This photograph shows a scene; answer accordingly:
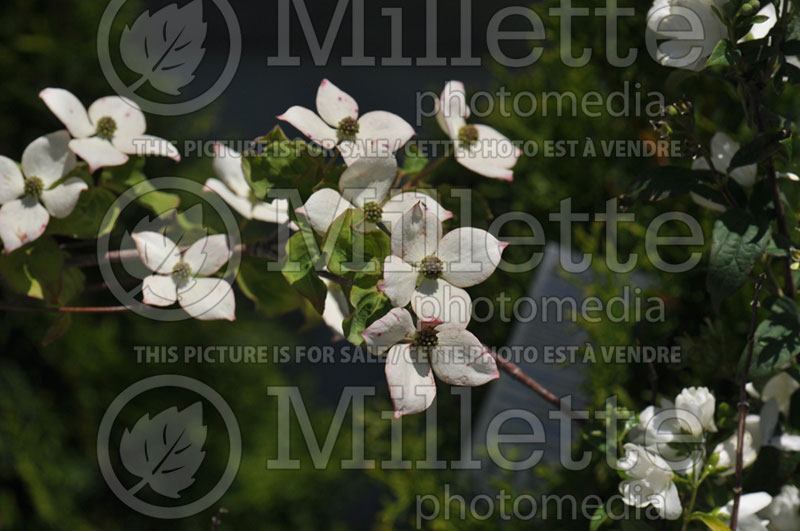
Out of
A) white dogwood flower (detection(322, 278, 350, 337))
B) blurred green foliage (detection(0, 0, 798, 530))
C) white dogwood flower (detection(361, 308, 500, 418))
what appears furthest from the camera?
blurred green foliage (detection(0, 0, 798, 530))

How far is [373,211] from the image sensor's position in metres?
0.45

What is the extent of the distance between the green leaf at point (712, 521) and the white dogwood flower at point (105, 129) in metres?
0.40

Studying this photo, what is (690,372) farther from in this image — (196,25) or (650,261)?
(196,25)

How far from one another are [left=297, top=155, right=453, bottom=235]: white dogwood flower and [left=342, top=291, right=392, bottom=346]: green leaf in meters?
0.05

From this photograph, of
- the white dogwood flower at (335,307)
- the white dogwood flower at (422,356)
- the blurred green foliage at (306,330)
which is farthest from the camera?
the blurred green foliage at (306,330)

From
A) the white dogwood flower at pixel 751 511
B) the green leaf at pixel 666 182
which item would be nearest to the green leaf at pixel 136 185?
the green leaf at pixel 666 182

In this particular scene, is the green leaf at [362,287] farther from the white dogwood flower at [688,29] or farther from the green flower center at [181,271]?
the white dogwood flower at [688,29]

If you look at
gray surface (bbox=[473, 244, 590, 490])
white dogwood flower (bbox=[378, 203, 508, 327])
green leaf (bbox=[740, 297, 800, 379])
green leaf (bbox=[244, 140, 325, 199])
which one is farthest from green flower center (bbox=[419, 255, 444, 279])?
gray surface (bbox=[473, 244, 590, 490])

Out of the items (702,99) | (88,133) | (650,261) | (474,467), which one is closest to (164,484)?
(474,467)

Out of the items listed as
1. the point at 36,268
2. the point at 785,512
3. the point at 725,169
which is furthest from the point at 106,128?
the point at 785,512

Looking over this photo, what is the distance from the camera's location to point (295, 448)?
4.47 ft

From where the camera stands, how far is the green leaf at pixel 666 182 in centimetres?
49

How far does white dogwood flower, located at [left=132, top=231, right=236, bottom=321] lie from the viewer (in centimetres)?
47

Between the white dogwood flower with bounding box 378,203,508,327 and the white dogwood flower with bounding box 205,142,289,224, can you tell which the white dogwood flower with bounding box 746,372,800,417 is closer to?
the white dogwood flower with bounding box 378,203,508,327
